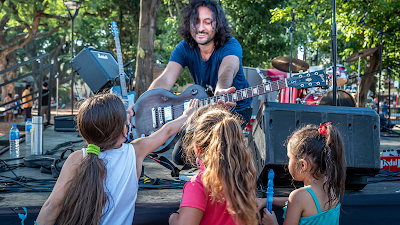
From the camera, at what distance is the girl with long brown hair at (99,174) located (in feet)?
4.96

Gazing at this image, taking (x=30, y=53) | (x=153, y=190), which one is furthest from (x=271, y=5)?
(x=30, y=53)

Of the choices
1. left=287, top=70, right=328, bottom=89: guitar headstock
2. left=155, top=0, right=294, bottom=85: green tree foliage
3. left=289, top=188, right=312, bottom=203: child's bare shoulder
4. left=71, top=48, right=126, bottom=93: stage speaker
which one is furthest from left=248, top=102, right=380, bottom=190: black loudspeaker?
left=155, top=0, right=294, bottom=85: green tree foliage

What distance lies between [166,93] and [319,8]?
10.9 metres

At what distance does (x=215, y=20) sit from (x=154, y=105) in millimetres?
1118

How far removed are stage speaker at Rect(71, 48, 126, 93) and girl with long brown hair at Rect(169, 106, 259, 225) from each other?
17.0 ft

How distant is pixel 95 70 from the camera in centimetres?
645

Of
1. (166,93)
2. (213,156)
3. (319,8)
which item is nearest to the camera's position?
(213,156)

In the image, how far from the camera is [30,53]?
102 feet

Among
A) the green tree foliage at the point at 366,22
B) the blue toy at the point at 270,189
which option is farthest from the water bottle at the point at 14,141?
the green tree foliage at the point at 366,22

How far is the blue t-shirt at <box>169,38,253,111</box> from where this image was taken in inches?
121

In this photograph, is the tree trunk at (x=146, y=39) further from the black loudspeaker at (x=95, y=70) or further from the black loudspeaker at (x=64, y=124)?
the black loudspeaker at (x=64, y=124)

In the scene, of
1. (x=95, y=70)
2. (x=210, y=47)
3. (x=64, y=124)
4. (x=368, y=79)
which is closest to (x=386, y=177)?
(x=210, y=47)

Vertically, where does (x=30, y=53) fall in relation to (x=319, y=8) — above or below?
above

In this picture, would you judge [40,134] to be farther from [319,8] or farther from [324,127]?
[319,8]
